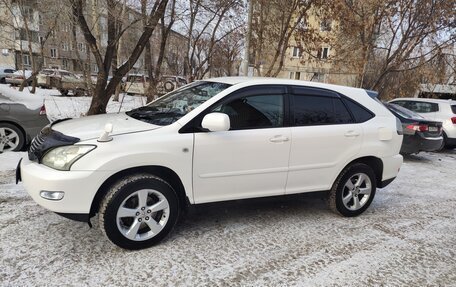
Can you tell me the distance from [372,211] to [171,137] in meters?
3.15

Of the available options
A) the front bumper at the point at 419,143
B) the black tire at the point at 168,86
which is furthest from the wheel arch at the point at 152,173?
the black tire at the point at 168,86

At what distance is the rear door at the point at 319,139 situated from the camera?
418 cm

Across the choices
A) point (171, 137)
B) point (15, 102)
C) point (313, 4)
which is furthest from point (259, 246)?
point (313, 4)

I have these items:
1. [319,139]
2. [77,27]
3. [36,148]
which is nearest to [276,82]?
[319,139]

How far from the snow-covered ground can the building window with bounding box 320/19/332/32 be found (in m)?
11.5

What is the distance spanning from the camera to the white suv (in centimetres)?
325

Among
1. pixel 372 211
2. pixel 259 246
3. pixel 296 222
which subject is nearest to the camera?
pixel 259 246

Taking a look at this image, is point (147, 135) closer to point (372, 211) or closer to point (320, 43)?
point (372, 211)

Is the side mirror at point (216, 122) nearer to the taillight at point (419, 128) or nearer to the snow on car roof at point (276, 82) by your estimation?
the snow on car roof at point (276, 82)

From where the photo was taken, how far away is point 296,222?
14.7 ft

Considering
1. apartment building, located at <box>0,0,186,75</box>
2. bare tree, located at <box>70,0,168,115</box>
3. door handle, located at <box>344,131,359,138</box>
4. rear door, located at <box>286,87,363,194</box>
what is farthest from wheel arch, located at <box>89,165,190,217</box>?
apartment building, located at <box>0,0,186,75</box>

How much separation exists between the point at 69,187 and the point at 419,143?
809 cm

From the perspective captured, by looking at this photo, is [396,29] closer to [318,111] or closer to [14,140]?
[318,111]

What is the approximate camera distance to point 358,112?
15.3 feet
